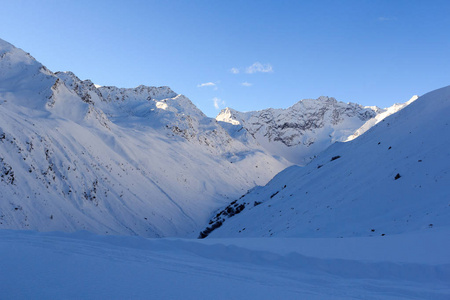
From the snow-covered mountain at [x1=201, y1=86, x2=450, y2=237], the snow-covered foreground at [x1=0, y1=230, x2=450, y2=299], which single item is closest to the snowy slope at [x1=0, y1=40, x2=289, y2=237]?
the snow-covered mountain at [x1=201, y1=86, x2=450, y2=237]

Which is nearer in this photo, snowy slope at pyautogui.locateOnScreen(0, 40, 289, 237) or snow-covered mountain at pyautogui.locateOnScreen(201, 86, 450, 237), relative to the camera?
snow-covered mountain at pyautogui.locateOnScreen(201, 86, 450, 237)

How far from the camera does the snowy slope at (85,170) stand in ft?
82.0

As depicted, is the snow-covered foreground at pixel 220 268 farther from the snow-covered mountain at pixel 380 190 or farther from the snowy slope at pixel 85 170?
the snowy slope at pixel 85 170

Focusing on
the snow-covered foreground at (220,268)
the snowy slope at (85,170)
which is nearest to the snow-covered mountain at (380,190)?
the snow-covered foreground at (220,268)

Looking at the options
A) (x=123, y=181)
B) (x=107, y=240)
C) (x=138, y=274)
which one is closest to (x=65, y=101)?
(x=123, y=181)

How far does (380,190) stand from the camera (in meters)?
16.7

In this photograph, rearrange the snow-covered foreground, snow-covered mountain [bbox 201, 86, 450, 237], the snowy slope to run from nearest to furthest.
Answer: the snow-covered foreground < snow-covered mountain [bbox 201, 86, 450, 237] < the snowy slope

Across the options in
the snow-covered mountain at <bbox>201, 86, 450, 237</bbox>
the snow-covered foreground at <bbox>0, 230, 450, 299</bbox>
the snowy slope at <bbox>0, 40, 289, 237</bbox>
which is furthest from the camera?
the snowy slope at <bbox>0, 40, 289, 237</bbox>

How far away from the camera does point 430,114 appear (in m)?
→ 23.8

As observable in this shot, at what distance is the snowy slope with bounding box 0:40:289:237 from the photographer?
2498cm

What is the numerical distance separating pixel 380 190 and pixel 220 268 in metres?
13.7

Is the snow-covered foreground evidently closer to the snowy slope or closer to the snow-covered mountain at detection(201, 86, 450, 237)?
the snow-covered mountain at detection(201, 86, 450, 237)

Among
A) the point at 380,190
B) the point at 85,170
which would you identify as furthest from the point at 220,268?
the point at 85,170

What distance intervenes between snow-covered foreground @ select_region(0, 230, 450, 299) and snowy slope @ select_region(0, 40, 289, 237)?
17119mm
